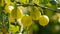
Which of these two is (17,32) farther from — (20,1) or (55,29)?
(55,29)

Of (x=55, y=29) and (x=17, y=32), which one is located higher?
(x=17, y=32)

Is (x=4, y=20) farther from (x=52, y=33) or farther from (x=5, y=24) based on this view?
(x=52, y=33)

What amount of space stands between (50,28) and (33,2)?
7.46 feet

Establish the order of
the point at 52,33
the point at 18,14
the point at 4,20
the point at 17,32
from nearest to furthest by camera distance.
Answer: the point at 18,14 → the point at 4,20 → the point at 17,32 → the point at 52,33

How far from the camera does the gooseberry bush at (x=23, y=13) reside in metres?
0.46

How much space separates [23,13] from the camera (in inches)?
23.2

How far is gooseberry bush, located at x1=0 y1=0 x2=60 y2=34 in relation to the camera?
46 centimetres

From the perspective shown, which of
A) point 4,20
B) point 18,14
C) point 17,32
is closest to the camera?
point 18,14

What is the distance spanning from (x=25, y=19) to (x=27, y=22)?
0.01 m

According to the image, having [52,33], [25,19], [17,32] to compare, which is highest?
[25,19]

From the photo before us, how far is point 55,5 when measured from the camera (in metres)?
0.58

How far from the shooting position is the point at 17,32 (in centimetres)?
69

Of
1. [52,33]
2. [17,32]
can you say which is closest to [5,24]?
[17,32]

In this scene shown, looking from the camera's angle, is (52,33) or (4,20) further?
(52,33)
